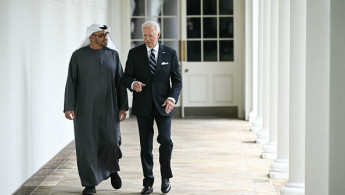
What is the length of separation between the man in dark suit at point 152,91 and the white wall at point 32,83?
39.8 inches

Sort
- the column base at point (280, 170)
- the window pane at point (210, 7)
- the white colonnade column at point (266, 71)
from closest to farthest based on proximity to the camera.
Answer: the column base at point (280, 170), the white colonnade column at point (266, 71), the window pane at point (210, 7)

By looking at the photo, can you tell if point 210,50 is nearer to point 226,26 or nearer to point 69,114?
point 226,26

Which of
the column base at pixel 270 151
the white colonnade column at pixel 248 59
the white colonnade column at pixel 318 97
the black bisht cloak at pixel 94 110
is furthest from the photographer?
the white colonnade column at pixel 248 59

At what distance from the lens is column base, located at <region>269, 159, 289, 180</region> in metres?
6.20

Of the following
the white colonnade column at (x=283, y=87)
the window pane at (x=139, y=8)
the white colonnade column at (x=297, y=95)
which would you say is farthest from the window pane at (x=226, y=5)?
the white colonnade column at (x=297, y=95)

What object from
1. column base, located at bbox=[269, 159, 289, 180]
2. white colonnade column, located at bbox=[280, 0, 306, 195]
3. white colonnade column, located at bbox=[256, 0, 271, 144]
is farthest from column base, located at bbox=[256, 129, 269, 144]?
white colonnade column, located at bbox=[280, 0, 306, 195]

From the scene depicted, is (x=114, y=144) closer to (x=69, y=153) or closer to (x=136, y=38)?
(x=69, y=153)

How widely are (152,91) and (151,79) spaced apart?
0.37 feet

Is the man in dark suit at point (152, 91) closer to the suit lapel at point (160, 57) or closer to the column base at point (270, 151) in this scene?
the suit lapel at point (160, 57)

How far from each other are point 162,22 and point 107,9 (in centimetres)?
137

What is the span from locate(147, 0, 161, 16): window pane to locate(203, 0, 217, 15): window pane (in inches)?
37.3

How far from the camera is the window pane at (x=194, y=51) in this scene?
41.1ft

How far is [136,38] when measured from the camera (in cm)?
1266

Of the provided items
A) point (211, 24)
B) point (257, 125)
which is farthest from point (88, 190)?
point (211, 24)
